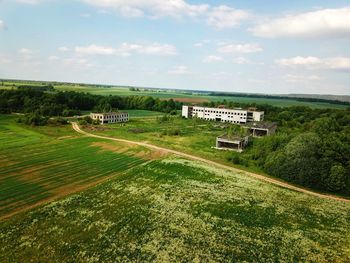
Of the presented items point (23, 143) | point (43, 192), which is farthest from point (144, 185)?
point (23, 143)

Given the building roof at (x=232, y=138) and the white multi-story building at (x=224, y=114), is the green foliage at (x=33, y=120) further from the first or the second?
the white multi-story building at (x=224, y=114)

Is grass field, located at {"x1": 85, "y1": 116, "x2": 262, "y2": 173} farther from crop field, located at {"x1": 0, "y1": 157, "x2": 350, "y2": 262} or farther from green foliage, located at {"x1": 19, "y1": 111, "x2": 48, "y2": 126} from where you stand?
crop field, located at {"x1": 0, "y1": 157, "x2": 350, "y2": 262}

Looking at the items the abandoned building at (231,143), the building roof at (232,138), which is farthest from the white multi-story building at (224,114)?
the abandoned building at (231,143)

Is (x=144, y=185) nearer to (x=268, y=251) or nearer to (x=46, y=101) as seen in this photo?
(x=268, y=251)

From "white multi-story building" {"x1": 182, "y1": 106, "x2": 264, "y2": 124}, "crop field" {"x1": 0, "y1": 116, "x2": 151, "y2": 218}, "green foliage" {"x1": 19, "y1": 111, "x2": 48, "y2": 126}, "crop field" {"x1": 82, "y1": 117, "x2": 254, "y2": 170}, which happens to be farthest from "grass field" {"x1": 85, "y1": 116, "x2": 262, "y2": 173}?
"white multi-story building" {"x1": 182, "y1": 106, "x2": 264, "y2": 124}

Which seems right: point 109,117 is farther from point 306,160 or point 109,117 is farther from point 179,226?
point 179,226
